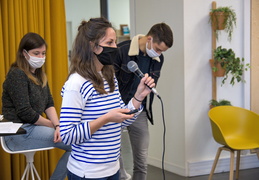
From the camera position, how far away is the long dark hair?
176 cm

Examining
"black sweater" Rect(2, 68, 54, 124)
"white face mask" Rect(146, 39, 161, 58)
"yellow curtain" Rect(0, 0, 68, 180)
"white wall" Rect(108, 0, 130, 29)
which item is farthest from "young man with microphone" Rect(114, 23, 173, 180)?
"white wall" Rect(108, 0, 130, 29)

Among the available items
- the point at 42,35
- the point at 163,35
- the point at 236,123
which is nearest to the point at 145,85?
the point at 163,35

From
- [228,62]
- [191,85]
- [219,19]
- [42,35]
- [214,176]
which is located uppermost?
[219,19]

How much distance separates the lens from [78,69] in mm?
1762

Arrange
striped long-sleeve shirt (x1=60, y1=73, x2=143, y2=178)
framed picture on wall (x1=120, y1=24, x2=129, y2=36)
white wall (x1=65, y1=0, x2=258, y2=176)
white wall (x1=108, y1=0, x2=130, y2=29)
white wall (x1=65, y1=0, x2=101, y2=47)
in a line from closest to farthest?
striped long-sleeve shirt (x1=60, y1=73, x2=143, y2=178) → white wall (x1=65, y1=0, x2=258, y2=176) → white wall (x1=65, y1=0, x2=101, y2=47) → white wall (x1=108, y1=0, x2=130, y2=29) → framed picture on wall (x1=120, y1=24, x2=129, y2=36)

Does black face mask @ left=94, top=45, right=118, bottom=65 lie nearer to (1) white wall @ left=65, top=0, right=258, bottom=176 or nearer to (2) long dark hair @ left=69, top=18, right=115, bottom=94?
(2) long dark hair @ left=69, top=18, right=115, bottom=94

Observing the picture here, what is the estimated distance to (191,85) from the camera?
429 cm

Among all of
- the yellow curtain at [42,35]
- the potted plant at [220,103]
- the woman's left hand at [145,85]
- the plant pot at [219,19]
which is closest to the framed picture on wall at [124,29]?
the plant pot at [219,19]

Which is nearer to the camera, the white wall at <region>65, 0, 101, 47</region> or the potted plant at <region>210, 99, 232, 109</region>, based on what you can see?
the potted plant at <region>210, 99, 232, 109</region>

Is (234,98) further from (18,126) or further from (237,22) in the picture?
(18,126)

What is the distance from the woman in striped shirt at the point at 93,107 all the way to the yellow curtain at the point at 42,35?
73.9 inches

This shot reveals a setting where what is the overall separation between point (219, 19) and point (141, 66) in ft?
4.65

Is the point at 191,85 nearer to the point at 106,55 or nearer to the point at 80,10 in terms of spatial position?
the point at 106,55

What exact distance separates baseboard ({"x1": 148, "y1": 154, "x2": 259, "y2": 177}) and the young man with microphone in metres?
1.23
